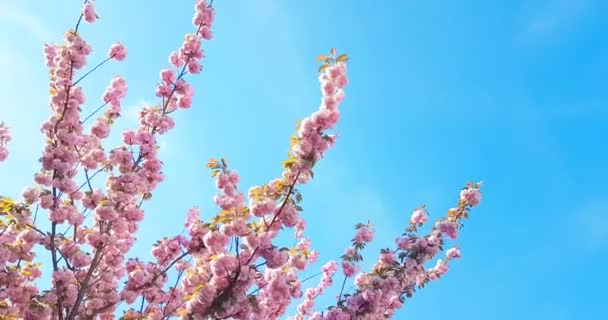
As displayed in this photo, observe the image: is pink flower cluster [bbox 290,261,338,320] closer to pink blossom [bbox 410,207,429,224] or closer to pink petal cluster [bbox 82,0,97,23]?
pink blossom [bbox 410,207,429,224]

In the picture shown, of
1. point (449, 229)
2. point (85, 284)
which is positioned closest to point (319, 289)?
point (449, 229)

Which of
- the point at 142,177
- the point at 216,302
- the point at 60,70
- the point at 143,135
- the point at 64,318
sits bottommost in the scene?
the point at 216,302

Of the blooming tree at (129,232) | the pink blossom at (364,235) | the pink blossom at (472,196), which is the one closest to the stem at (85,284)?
the blooming tree at (129,232)

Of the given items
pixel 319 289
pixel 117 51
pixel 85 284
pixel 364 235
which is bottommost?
pixel 85 284

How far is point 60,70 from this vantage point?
361 inches

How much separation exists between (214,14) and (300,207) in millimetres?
4346

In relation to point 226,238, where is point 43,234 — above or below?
above

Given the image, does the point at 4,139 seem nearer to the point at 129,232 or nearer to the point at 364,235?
the point at 129,232

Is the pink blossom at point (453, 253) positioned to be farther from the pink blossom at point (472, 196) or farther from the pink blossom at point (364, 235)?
→ the pink blossom at point (364, 235)

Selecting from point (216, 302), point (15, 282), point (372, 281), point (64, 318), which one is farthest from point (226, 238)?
point (15, 282)

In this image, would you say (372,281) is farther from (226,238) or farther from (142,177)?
(142,177)

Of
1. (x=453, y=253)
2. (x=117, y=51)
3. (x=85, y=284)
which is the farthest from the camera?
(x=453, y=253)

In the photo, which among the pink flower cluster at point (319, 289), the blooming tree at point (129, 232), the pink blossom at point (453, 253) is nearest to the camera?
the blooming tree at point (129, 232)

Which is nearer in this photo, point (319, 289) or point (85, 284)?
point (85, 284)
